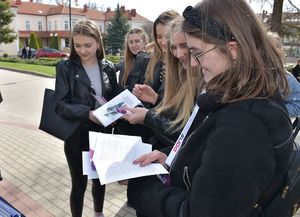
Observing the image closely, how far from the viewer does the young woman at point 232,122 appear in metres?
1.09

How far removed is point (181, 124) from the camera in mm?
2133

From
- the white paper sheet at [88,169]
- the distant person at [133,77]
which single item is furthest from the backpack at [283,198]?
the distant person at [133,77]

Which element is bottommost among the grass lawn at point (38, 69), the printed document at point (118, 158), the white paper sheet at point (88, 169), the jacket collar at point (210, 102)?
the grass lawn at point (38, 69)

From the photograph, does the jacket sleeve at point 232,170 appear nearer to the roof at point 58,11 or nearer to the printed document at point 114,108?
the printed document at point 114,108

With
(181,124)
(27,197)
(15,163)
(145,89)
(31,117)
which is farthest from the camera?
(31,117)

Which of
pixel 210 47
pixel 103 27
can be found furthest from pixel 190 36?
pixel 103 27

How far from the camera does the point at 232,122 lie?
3.64 feet

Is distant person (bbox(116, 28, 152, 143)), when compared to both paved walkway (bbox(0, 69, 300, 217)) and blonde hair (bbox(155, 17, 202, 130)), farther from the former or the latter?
paved walkway (bbox(0, 69, 300, 217))

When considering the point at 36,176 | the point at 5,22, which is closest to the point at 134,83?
the point at 36,176

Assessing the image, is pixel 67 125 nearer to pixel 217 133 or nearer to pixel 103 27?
pixel 217 133

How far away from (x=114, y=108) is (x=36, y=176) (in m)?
2.33

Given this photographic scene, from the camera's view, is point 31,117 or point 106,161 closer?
point 106,161

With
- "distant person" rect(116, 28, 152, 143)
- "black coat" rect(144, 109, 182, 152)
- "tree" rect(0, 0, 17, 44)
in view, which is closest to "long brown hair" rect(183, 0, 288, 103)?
"black coat" rect(144, 109, 182, 152)

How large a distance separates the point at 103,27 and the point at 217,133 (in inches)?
2526
